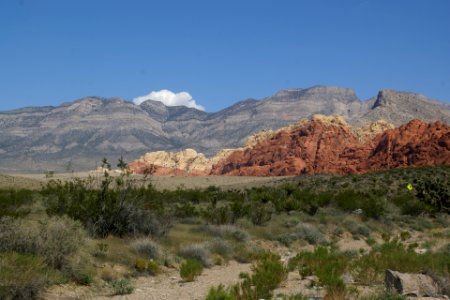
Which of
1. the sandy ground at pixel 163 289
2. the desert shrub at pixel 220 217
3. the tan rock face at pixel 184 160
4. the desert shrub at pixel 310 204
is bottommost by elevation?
the sandy ground at pixel 163 289

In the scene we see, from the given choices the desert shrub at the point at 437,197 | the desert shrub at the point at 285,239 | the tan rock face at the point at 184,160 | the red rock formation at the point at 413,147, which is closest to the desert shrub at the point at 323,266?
the desert shrub at the point at 285,239

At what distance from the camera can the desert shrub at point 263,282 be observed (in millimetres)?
9814

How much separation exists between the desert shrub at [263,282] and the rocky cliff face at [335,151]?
239ft

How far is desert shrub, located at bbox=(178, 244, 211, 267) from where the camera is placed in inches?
649

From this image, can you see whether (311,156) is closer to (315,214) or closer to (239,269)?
(315,214)

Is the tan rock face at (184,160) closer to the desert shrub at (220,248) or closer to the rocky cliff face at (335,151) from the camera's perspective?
the rocky cliff face at (335,151)

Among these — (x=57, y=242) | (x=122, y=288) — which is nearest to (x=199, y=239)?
(x=122, y=288)

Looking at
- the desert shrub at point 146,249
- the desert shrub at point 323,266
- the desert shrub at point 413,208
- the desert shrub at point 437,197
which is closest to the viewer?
the desert shrub at point 323,266

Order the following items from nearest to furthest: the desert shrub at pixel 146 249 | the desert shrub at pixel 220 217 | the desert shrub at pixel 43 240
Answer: the desert shrub at pixel 43 240, the desert shrub at pixel 146 249, the desert shrub at pixel 220 217

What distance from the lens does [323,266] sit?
41.8 ft

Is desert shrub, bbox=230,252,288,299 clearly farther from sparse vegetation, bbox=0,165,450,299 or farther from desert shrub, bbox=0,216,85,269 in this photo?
desert shrub, bbox=0,216,85,269

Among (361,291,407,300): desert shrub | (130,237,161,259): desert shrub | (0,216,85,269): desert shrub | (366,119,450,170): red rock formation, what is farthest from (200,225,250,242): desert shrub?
(366,119,450,170): red rock formation

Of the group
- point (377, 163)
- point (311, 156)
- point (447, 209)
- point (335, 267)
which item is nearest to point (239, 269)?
point (335, 267)

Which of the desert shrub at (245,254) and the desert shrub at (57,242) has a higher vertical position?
the desert shrub at (57,242)
